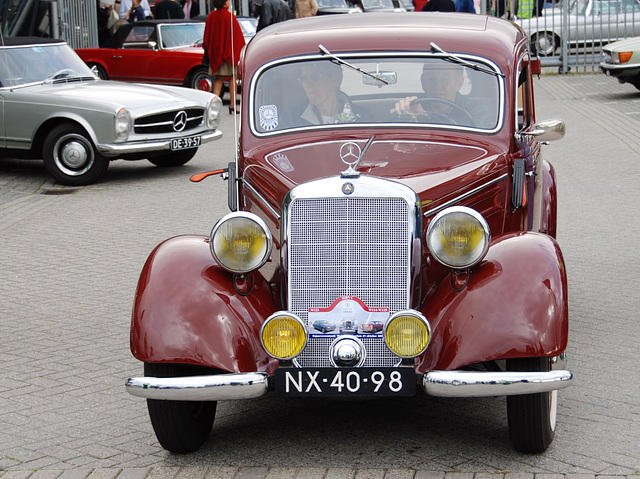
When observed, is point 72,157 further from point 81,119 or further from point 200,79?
point 200,79

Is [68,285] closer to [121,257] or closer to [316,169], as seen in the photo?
[121,257]

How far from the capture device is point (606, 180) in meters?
11.2

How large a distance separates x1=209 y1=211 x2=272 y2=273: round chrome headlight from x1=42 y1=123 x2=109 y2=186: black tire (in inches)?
314

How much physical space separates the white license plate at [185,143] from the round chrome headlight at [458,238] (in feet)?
27.4

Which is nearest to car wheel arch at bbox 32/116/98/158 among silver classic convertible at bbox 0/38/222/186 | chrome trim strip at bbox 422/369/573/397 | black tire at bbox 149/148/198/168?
silver classic convertible at bbox 0/38/222/186

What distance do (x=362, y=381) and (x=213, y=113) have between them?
9.26 metres

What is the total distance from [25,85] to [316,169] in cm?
838

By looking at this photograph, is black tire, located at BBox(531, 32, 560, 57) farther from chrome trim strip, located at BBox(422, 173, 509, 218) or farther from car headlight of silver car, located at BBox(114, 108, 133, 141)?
chrome trim strip, located at BBox(422, 173, 509, 218)

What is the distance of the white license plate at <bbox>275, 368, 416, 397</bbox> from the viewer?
12.8 feet

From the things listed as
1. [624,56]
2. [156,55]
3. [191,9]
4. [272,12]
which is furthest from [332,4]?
[624,56]

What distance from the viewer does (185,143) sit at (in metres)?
12.3

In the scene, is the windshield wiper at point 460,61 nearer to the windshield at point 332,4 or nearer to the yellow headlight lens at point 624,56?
the yellow headlight lens at point 624,56

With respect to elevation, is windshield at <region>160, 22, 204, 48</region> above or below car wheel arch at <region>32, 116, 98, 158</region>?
above

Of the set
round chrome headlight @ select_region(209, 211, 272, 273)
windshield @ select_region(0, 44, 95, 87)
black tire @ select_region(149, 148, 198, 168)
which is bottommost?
black tire @ select_region(149, 148, 198, 168)
